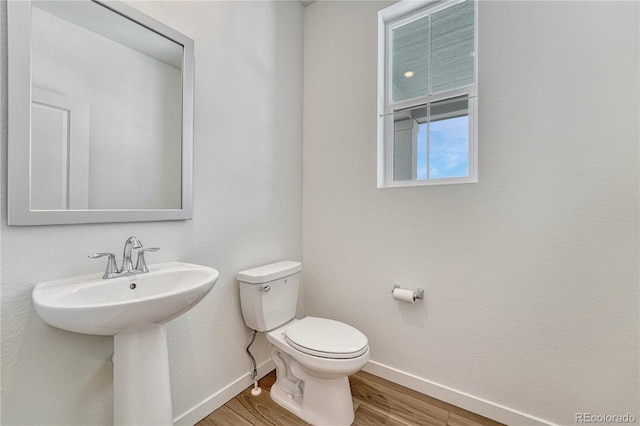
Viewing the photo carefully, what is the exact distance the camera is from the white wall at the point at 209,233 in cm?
95

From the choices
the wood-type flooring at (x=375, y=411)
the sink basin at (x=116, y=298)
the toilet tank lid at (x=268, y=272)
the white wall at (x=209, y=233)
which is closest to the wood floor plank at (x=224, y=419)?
the wood-type flooring at (x=375, y=411)

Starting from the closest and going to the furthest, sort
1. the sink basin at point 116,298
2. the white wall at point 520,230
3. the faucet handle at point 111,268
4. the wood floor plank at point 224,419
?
the sink basin at point 116,298, the faucet handle at point 111,268, the white wall at point 520,230, the wood floor plank at point 224,419

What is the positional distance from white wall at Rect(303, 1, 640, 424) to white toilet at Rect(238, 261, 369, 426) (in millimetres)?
425

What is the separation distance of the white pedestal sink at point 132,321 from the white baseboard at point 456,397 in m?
1.23

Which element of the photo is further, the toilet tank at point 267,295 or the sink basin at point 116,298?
the toilet tank at point 267,295

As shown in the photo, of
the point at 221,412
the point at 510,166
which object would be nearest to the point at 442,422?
the point at 221,412

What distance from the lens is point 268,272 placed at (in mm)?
1601

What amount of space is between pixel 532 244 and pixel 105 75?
205cm

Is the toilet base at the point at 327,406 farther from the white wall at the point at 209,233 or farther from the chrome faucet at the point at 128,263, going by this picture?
the chrome faucet at the point at 128,263

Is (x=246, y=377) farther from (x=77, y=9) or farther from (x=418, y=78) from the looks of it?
(x=418, y=78)

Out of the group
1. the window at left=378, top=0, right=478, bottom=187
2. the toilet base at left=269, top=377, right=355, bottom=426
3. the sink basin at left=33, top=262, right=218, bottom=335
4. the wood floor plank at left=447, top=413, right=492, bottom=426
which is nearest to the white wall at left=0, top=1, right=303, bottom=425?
the sink basin at left=33, top=262, right=218, bottom=335

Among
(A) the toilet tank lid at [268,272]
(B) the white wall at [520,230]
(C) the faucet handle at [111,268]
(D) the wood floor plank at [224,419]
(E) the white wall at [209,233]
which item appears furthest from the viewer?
(A) the toilet tank lid at [268,272]

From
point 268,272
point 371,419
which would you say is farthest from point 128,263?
point 371,419

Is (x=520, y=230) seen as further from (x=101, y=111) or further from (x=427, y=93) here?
(x=101, y=111)
